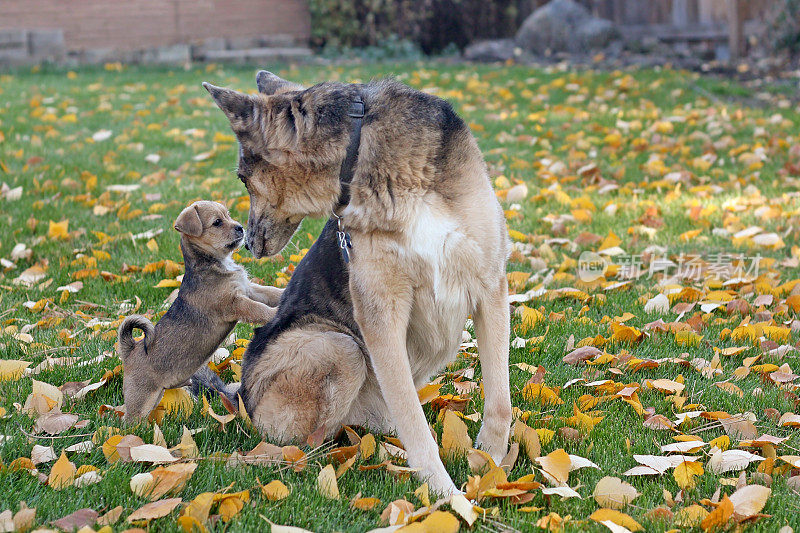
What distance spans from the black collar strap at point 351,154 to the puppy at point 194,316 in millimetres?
1065

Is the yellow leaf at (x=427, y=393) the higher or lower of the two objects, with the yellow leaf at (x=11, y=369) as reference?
lower

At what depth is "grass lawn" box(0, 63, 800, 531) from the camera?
3.04 metres

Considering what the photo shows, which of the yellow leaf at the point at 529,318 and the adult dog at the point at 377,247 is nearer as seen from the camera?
the adult dog at the point at 377,247

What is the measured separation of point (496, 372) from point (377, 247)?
73 cm

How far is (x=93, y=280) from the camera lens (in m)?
5.45

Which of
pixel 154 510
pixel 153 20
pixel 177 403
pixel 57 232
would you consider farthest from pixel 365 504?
pixel 153 20

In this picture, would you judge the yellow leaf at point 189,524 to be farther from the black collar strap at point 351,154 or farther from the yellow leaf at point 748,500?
the yellow leaf at point 748,500

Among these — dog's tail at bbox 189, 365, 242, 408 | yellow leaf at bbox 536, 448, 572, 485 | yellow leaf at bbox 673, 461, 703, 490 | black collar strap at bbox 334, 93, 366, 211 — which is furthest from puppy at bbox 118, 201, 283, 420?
yellow leaf at bbox 673, 461, 703, 490

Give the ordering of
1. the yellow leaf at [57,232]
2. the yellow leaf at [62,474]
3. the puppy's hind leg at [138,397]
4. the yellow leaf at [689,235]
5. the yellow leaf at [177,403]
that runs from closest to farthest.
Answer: the yellow leaf at [62,474], the puppy's hind leg at [138,397], the yellow leaf at [177,403], the yellow leaf at [689,235], the yellow leaf at [57,232]

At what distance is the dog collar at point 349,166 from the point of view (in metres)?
3.15

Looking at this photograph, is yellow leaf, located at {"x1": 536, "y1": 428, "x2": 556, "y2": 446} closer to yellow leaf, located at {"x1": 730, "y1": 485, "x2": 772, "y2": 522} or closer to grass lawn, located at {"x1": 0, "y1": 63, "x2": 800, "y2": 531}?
grass lawn, located at {"x1": 0, "y1": 63, "x2": 800, "y2": 531}

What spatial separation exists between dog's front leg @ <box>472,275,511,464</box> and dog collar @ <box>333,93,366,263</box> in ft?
1.97

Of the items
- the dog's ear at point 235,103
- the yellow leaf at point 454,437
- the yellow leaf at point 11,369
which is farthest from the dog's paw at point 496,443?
the yellow leaf at point 11,369

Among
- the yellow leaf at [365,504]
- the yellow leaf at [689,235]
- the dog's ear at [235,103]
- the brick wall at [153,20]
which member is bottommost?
the yellow leaf at [365,504]
